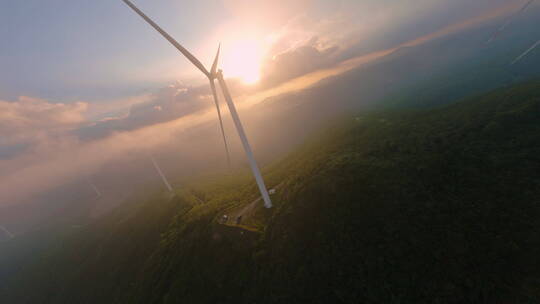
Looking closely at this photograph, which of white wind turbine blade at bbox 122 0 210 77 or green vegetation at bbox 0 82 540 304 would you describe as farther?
green vegetation at bbox 0 82 540 304

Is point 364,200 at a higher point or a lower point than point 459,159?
higher

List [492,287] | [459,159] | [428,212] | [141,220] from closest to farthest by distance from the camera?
[492,287], [428,212], [459,159], [141,220]

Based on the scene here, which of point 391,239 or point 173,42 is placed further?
point 391,239

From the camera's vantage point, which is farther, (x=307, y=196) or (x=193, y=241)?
(x=193, y=241)

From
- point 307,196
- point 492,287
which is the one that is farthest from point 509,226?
point 307,196

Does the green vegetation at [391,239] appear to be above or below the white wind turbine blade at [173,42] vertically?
below

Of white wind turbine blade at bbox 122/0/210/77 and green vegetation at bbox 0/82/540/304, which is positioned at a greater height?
white wind turbine blade at bbox 122/0/210/77

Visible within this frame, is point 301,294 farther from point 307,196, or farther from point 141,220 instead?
point 141,220

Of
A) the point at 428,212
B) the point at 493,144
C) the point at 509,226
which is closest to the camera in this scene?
the point at 509,226

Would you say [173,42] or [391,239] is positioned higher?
[173,42]

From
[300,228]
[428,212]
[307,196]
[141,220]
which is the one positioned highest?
[307,196]

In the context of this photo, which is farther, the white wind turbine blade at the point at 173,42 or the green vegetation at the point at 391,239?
the green vegetation at the point at 391,239
